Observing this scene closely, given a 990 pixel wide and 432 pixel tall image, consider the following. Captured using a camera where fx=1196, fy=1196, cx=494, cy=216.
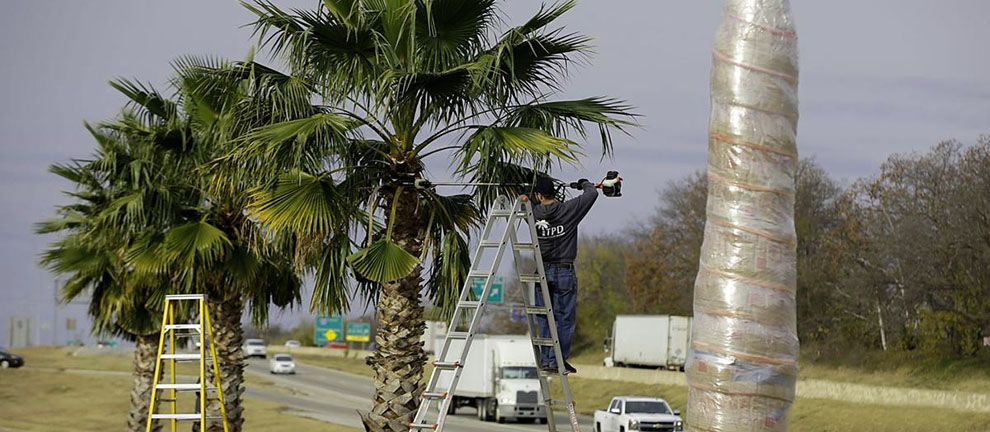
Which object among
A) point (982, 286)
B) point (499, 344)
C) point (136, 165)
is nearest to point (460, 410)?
point (499, 344)

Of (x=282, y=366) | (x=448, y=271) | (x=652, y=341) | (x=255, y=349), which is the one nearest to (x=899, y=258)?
(x=652, y=341)

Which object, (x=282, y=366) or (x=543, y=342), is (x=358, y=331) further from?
(x=543, y=342)

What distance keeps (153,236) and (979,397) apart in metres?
28.3

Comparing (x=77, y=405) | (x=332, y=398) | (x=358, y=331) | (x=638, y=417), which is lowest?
(x=332, y=398)

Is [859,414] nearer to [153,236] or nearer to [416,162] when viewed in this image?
[153,236]

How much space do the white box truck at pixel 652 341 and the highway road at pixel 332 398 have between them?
6.81m

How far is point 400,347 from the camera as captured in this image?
13.7 m

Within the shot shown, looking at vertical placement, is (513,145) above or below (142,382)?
above

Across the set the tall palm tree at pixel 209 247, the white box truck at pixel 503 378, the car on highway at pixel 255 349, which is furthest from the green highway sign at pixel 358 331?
the tall palm tree at pixel 209 247

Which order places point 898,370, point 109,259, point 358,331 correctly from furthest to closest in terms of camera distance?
point 358,331 → point 898,370 → point 109,259

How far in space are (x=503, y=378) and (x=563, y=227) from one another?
37.3 meters

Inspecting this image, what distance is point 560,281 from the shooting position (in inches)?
405

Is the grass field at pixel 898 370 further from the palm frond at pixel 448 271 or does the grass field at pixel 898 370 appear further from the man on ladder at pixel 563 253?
the man on ladder at pixel 563 253

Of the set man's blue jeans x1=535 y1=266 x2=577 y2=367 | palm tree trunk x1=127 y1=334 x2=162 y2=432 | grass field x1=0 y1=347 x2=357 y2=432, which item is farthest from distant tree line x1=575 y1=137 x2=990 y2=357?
man's blue jeans x1=535 y1=266 x2=577 y2=367
